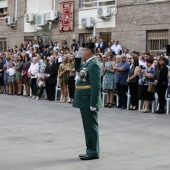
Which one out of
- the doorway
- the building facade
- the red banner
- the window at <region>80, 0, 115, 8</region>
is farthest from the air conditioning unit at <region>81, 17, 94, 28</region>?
the red banner

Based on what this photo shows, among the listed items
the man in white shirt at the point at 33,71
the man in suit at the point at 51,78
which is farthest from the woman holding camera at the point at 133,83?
the man in white shirt at the point at 33,71

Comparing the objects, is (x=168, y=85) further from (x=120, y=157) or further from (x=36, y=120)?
(x=120, y=157)

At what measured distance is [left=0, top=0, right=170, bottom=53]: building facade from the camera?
934 inches

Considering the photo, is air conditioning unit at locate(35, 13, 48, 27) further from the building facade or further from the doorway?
the doorway

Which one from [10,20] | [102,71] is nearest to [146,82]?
[102,71]

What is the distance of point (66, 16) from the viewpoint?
29750 millimetres

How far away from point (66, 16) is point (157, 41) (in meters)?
7.62

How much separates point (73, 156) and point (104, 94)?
33.4 ft

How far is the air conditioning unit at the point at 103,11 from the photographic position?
26297 millimetres

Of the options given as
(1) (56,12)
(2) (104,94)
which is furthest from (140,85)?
(1) (56,12)

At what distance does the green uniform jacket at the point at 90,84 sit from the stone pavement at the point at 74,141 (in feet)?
3.30

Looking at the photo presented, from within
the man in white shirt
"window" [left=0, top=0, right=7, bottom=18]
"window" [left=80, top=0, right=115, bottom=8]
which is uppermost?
"window" [left=0, top=0, right=7, bottom=18]

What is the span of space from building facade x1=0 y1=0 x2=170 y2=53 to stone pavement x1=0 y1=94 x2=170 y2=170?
8.21 metres

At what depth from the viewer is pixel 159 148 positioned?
982 centimetres
